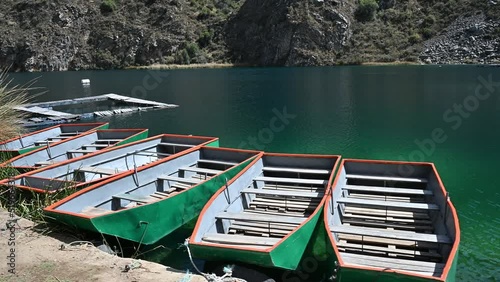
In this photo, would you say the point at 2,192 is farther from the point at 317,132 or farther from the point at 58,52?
the point at 58,52

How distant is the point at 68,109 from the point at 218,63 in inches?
2162

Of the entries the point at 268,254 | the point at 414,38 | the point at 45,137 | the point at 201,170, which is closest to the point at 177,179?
the point at 201,170

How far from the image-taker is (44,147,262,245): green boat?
8438 millimetres

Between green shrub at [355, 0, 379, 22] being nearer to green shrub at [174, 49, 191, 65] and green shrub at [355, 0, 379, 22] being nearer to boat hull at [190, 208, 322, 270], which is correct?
green shrub at [174, 49, 191, 65]

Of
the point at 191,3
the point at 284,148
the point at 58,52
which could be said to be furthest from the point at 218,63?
the point at 284,148

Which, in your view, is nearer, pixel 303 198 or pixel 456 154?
pixel 303 198

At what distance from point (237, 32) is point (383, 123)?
77.1m

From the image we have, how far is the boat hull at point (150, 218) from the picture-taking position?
27.0 ft

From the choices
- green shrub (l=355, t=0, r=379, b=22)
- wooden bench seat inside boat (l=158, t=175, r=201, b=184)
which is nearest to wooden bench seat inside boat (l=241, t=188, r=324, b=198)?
wooden bench seat inside boat (l=158, t=175, r=201, b=184)

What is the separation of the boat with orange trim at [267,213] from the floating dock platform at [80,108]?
2378 cm

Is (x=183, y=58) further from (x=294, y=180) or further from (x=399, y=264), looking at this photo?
(x=399, y=264)

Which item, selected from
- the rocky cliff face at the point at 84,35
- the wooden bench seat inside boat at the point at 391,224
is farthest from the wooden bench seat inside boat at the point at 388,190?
the rocky cliff face at the point at 84,35

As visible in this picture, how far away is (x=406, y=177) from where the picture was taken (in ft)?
36.4

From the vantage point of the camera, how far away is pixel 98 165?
1295 centimetres
